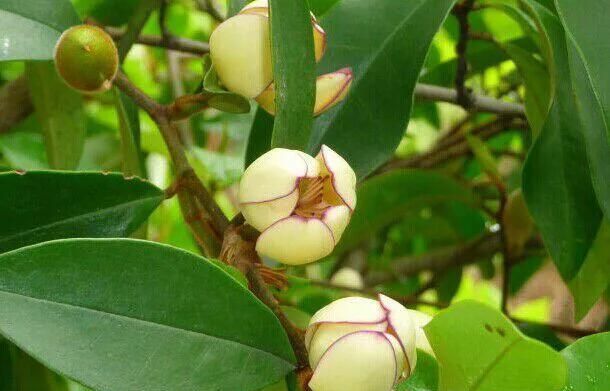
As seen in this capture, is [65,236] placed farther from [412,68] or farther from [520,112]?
[520,112]

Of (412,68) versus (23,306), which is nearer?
(23,306)

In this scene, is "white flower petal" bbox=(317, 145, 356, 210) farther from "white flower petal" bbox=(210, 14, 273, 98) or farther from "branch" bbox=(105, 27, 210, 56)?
"branch" bbox=(105, 27, 210, 56)

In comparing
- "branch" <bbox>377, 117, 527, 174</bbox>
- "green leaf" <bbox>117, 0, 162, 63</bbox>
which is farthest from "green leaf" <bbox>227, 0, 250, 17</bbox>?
"branch" <bbox>377, 117, 527, 174</bbox>

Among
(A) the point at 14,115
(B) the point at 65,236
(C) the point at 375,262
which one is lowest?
(C) the point at 375,262

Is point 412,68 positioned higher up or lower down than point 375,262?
higher up

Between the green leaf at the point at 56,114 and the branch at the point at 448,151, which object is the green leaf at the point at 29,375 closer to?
the green leaf at the point at 56,114

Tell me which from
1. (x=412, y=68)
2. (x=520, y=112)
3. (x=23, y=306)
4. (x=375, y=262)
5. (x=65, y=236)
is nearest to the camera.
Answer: (x=23, y=306)

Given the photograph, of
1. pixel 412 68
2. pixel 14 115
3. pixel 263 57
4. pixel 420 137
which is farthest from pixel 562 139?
pixel 420 137

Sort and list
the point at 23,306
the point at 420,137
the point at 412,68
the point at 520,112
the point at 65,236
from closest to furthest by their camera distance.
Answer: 1. the point at 23,306
2. the point at 65,236
3. the point at 412,68
4. the point at 520,112
5. the point at 420,137
